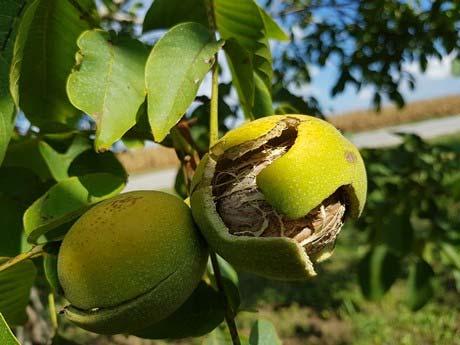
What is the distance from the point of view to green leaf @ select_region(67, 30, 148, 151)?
1.13 m

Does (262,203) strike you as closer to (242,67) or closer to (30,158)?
(242,67)

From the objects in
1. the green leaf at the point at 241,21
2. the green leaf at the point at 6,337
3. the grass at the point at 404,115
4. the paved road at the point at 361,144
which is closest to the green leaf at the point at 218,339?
the green leaf at the point at 6,337

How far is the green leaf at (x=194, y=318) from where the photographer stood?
131cm

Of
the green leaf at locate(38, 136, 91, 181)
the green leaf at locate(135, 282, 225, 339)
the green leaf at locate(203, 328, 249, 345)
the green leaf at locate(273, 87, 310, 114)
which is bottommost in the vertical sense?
the green leaf at locate(203, 328, 249, 345)

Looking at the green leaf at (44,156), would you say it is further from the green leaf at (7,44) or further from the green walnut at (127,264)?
the green walnut at (127,264)

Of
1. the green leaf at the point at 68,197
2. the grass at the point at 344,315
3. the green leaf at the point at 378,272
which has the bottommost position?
the grass at the point at 344,315

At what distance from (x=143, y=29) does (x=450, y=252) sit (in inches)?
83.3

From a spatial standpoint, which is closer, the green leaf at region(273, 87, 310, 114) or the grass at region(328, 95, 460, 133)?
the green leaf at region(273, 87, 310, 114)

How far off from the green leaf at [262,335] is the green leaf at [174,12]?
86cm

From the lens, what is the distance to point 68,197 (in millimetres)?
1285

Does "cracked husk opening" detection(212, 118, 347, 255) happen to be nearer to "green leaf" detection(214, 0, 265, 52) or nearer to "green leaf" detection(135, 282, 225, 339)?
"green leaf" detection(135, 282, 225, 339)

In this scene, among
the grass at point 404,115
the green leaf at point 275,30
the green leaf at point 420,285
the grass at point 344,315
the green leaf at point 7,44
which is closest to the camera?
the green leaf at point 7,44

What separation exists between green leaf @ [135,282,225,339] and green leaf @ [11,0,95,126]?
64 cm

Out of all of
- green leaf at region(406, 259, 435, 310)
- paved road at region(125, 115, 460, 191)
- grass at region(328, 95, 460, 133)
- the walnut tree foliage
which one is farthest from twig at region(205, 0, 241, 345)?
grass at region(328, 95, 460, 133)
